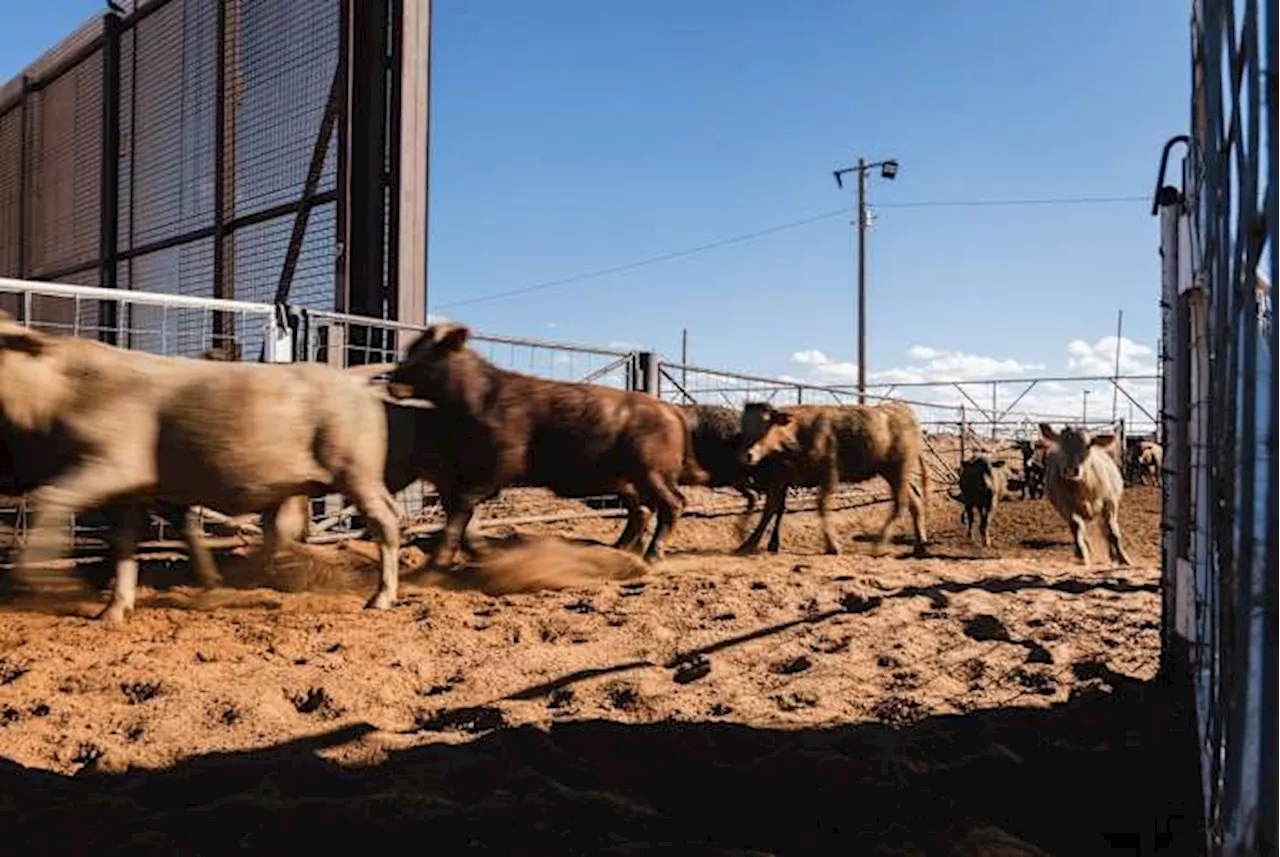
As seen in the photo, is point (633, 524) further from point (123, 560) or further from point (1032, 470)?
point (1032, 470)

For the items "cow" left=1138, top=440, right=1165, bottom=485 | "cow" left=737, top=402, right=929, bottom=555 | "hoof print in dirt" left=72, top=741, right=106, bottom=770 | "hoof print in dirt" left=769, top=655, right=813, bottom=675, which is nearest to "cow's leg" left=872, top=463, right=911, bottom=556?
"cow" left=737, top=402, right=929, bottom=555

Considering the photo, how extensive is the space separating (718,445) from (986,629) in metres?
7.00

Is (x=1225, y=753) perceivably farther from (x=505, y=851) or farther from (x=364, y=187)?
(x=364, y=187)

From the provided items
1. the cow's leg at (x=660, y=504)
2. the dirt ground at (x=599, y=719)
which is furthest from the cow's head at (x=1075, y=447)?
the cow's leg at (x=660, y=504)

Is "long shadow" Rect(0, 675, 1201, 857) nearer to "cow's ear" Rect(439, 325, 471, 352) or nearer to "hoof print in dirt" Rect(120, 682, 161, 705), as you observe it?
"hoof print in dirt" Rect(120, 682, 161, 705)

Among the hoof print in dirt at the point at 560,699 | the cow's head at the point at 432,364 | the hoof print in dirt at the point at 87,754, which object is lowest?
the hoof print in dirt at the point at 87,754

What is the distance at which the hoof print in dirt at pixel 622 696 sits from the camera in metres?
4.13

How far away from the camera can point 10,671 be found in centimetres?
463

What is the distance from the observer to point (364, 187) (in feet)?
35.0

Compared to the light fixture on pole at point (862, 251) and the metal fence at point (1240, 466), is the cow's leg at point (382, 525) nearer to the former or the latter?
the metal fence at point (1240, 466)

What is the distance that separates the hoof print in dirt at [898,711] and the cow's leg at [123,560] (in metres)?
4.28

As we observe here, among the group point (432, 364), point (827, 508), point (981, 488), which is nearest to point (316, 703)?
point (432, 364)

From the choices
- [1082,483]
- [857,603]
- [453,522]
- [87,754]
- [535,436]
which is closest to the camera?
[87,754]

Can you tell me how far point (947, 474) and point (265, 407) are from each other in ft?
58.1
